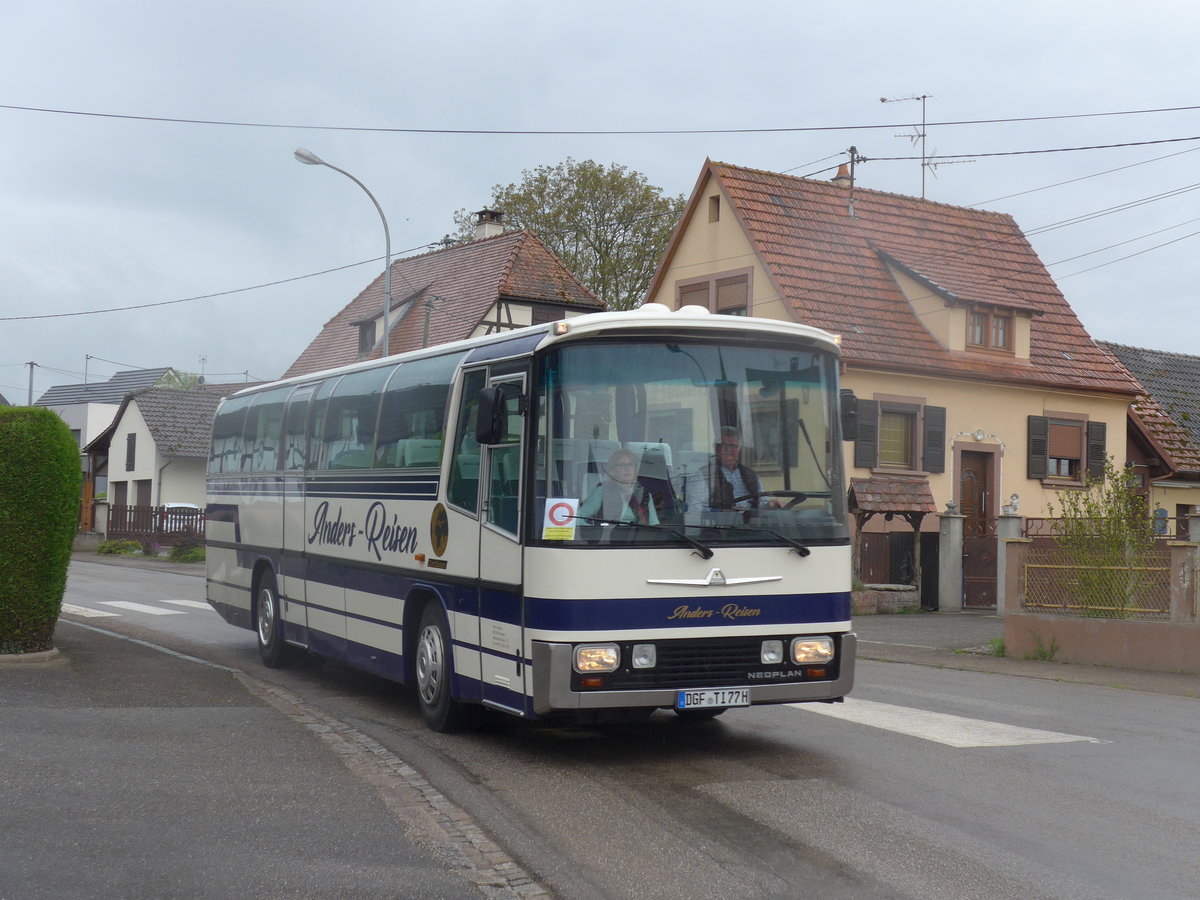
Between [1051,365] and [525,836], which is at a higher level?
[1051,365]

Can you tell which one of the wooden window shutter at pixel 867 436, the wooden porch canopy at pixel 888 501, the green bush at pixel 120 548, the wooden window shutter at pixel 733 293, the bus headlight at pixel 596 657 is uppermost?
the wooden window shutter at pixel 733 293

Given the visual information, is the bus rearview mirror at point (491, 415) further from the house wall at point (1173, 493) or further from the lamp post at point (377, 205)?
the house wall at point (1173, 493)

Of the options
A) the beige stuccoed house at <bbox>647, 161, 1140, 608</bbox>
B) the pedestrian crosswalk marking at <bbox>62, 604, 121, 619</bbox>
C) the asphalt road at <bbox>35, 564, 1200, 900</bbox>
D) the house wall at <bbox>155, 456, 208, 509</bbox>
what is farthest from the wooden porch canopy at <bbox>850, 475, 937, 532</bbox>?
the house wall at <bbox>155, 456, 208, 509</bbox>

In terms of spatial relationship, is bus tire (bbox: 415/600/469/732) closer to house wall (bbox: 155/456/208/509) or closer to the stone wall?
the stone wall

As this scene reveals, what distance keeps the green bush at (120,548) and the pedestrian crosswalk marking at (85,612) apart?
25.0 meters

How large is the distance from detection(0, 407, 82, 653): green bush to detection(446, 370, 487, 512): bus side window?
4.43 m

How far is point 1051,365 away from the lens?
113 feet

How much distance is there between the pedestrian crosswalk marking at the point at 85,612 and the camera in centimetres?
2031

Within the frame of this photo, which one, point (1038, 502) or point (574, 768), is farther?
point (1038, 502)

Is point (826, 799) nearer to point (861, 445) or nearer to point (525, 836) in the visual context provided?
point (525, 836)

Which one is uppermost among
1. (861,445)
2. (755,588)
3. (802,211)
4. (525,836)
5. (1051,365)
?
(802,211)

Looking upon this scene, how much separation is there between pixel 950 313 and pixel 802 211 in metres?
4.58

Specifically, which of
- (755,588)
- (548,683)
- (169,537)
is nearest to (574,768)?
(548,683)

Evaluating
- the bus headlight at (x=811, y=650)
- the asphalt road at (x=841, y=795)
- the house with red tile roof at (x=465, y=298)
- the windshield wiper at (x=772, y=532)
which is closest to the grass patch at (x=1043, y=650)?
the asphalt road at (x=841, y=795)
